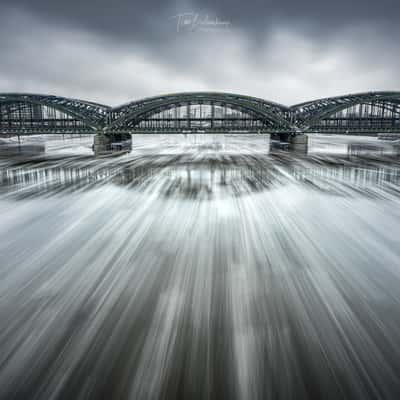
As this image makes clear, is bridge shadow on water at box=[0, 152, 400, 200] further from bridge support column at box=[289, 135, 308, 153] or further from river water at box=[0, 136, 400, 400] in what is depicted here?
bridge support column at box=[289, 135, 308, 153]

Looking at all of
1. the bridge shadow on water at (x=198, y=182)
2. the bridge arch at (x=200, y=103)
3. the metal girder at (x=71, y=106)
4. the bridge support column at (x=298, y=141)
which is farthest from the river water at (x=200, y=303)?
the metal girder at (x=71, y=106)

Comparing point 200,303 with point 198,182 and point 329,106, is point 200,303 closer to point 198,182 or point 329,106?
point 198,182

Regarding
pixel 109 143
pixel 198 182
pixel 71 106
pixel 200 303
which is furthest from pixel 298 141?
pixel 200 303

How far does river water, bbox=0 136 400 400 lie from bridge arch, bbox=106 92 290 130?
178ft

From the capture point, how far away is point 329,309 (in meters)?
4.64

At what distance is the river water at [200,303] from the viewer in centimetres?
329

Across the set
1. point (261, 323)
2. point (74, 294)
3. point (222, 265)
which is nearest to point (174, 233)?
point (222, 265)

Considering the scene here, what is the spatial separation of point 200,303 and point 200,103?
62.9m

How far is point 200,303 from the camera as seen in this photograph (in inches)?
190

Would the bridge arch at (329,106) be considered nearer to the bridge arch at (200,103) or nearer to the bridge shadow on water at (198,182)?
the bridge arch at (200,103)

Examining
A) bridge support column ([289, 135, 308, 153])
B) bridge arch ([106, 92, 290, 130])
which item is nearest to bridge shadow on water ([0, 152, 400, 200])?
bridge support column ([289, 135, 308, 153])

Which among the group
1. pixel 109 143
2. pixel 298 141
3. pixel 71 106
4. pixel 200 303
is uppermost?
pixel 71 106

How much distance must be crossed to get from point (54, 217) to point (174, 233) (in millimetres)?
4867

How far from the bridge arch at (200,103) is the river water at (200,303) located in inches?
2132
